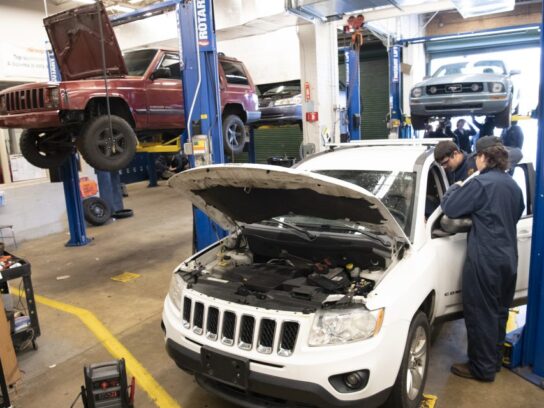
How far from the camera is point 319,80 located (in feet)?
27.5

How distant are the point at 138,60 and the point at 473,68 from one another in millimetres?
6351

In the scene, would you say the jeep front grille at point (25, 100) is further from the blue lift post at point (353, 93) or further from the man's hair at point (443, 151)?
the blue lift post at point (353, 93)

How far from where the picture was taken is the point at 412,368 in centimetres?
261

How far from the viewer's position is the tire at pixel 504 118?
7.24m

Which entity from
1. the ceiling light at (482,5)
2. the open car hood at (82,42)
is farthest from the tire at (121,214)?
the ceiling light at (482,5)

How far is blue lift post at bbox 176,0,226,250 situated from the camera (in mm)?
4586

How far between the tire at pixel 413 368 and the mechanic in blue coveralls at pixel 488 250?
1.46ft

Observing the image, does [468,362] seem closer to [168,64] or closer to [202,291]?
[202,291]

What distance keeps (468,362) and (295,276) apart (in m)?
1.49

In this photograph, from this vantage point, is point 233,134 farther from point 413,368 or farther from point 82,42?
point 413,368

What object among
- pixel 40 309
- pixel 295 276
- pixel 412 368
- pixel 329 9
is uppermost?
pixel 329 9

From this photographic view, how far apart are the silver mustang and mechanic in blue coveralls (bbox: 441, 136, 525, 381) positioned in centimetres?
477

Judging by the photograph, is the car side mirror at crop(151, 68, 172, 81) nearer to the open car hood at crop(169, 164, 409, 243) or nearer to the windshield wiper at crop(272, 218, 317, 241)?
the open car hood at crop(169, 164, 409, 243)

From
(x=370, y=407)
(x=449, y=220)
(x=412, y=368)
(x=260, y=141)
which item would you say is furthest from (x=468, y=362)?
(x=260, y=141)
